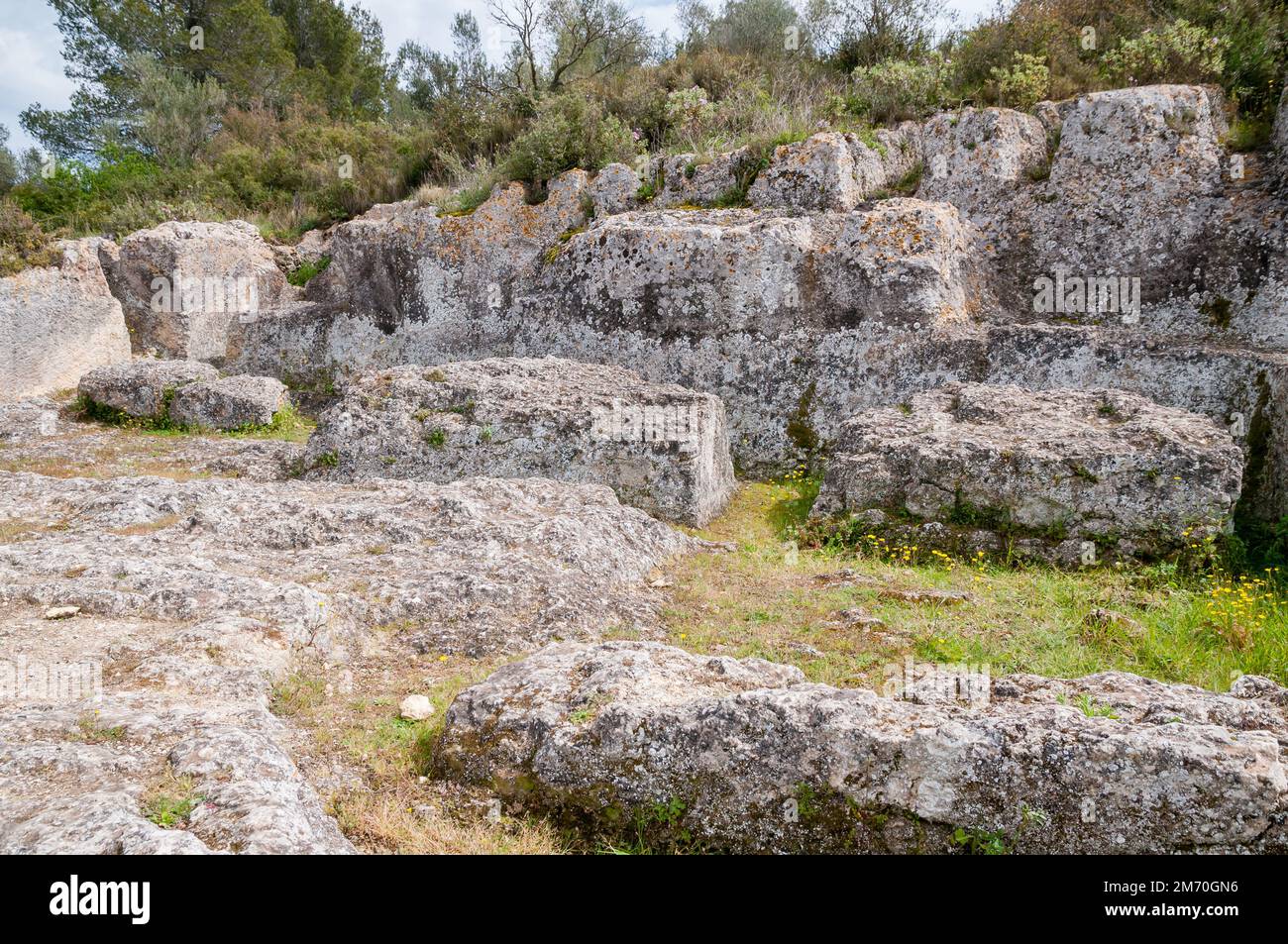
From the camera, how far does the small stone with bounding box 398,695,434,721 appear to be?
15.6 ft

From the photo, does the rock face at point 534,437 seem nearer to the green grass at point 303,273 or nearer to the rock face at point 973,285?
the rock face at point 973,285

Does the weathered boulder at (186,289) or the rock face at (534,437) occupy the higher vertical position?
the weathered boulder at (186,289)

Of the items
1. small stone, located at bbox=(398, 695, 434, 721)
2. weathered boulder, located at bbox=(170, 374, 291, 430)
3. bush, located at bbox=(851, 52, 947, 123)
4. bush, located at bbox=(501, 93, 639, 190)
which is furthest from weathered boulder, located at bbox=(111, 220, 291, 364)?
small stone, located at bbox=(398, 695, 434, 721)

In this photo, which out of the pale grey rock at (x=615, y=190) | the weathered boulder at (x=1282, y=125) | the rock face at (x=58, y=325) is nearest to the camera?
the weathered boulder at (x=1282, y=125)

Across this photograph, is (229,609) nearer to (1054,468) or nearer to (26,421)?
(1054,468)

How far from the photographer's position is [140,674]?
15.1 feet

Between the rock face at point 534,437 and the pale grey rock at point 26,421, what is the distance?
Result: 535 centimetres

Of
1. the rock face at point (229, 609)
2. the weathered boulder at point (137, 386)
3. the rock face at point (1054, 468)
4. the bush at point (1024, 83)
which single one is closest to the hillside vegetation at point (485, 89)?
the bush at point (1024, 83)

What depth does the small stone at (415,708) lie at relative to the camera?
4.75m

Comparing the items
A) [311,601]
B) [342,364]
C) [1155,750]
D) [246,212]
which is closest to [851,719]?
[1155,750]

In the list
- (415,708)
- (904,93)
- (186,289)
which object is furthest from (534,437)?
(186,289)

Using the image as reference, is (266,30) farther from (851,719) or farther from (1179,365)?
(851,719)

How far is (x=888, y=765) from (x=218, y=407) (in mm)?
13281

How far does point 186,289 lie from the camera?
54.6 feet
